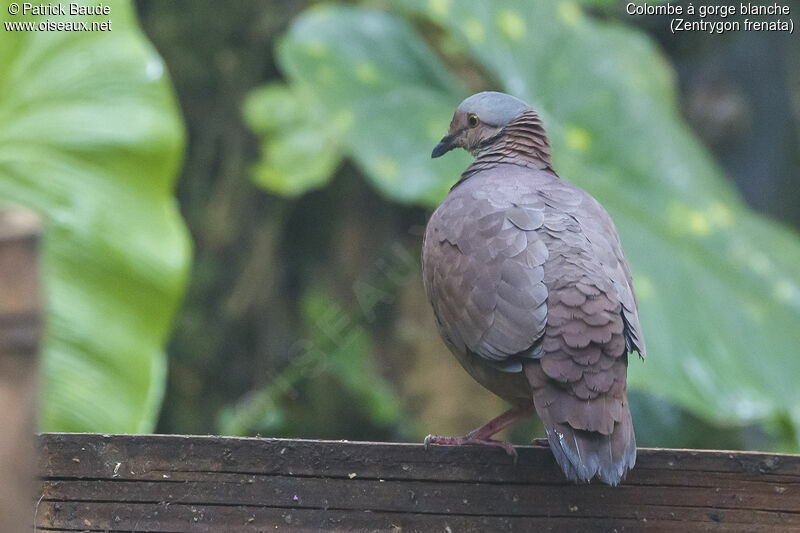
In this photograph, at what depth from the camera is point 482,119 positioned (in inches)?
109

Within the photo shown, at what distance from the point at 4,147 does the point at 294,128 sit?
6.81 feet

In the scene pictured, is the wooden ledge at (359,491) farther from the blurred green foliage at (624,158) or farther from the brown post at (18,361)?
the blurred green foliage at (624,158)

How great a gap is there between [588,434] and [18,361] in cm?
127

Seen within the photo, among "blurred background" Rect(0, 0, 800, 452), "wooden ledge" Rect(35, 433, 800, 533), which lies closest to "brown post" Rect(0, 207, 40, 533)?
"wooden ledge" Rect(35, 433, 800, 533)

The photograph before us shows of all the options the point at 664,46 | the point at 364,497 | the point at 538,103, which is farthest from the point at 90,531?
the point at 664,46

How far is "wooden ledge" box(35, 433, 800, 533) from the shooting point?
5.34 ft

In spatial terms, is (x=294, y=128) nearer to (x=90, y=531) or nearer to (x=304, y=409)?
(x=304, y=409)

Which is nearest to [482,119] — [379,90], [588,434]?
[588,434]

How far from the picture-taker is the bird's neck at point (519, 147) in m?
2.65

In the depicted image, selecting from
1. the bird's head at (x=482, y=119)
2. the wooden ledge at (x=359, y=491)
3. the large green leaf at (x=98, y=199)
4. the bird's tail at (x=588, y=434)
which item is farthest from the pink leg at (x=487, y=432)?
the large green leaf at (x=98, y=199)

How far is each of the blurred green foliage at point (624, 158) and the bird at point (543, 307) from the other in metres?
1.26

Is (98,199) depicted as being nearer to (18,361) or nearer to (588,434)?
(588,434)

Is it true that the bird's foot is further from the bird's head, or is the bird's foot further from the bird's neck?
the bird's head

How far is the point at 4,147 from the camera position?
10.9 feet
